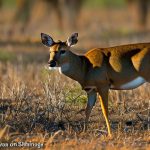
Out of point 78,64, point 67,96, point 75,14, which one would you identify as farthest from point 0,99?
point 75,14

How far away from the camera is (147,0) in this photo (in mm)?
45562

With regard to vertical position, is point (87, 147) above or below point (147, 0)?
below

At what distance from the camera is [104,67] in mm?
11781

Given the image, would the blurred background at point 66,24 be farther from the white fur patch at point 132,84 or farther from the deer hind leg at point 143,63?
the white fur patch at point 132,84

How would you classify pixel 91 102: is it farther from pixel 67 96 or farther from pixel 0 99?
pixel 0 99

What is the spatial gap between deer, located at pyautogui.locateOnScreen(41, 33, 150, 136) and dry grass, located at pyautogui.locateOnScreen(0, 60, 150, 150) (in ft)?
1.44

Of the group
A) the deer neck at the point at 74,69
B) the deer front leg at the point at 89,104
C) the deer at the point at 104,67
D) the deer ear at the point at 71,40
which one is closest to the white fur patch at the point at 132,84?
the deer at the point at 104,67

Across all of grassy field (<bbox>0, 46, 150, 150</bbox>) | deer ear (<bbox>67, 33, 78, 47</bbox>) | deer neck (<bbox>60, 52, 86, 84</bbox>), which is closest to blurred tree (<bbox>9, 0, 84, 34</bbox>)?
grassy field (<bbox>0, 46, 150, 150</bbox>)

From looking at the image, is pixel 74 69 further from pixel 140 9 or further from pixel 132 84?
pixel 140 9

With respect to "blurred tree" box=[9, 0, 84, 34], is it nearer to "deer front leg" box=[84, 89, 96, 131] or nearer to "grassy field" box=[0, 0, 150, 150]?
"grassy field" box=[0, 0, 150, 150]

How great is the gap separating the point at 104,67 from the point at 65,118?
1.22 m

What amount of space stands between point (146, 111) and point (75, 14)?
31.0 metres

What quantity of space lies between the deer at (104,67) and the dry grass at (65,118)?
437mm

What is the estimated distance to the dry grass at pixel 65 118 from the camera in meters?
11.0
